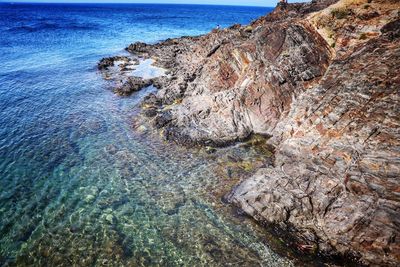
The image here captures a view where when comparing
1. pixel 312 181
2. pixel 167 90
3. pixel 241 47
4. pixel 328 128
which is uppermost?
pixel 241 47

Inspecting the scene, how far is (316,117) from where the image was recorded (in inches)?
723

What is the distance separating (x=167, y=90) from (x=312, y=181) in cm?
2080

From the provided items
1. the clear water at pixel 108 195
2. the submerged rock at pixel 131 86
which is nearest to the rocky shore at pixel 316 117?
the clear water at pixel 108 195

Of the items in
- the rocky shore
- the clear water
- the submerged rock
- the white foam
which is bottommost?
the white foam

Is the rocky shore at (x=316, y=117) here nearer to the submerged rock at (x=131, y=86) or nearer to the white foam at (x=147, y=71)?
the submerged rock at (x=131, y=86)

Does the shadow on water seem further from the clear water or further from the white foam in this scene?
the white foam

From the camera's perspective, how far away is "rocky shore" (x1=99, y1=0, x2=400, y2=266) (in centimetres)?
1284

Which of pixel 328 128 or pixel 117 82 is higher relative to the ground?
pixel 328 128

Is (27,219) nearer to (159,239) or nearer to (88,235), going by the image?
(88,235)

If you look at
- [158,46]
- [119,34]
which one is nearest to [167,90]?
[158,46]

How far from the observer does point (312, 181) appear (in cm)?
1488

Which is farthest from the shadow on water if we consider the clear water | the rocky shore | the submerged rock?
the submerged rock

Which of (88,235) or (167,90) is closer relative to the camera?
(88,235)

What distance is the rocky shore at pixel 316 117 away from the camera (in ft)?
42.1
